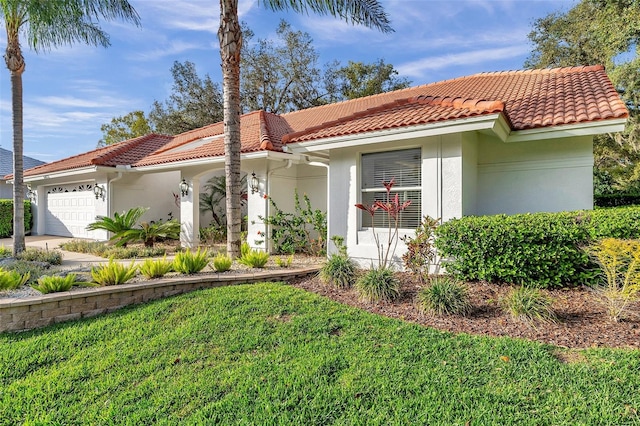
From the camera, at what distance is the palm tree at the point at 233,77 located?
310 inches

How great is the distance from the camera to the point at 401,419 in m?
2.98

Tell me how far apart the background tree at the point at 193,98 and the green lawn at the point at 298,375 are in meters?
26.5

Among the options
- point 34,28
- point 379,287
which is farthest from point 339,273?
point 34,28

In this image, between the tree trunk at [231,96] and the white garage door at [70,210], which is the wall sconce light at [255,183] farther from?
the white garage door at [70,210]

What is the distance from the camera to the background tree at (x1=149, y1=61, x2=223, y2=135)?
29203 millimetres

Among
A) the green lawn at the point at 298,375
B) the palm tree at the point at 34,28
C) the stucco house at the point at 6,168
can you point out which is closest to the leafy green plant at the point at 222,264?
the green lawn at the point at 298,375

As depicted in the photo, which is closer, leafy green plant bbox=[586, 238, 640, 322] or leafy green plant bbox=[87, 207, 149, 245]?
leafy green plant bbox=[586, 238, 640, 322]

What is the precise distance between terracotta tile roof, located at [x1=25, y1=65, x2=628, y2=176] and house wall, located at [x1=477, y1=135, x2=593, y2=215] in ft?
2.70

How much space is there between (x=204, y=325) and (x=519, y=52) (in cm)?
2850

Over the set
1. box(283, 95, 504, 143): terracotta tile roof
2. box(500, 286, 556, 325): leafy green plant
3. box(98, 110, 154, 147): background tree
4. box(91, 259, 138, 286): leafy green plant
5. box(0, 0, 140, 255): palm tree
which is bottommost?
box(500, 286, 556, 325): leafy green plant

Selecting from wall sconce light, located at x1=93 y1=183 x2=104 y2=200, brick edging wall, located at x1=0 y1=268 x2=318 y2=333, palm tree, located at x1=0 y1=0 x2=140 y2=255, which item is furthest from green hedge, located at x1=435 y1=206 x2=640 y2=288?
wall sconce light, located at x1=93 y1=183 x2=104 y2=200

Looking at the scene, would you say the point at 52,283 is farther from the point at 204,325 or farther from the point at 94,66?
the point at 94,66

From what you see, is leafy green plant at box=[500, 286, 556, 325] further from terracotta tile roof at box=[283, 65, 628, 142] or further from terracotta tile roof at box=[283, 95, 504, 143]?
terracotta tile roof at box=[283, 65, 628, 142]

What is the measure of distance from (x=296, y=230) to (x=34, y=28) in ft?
34.7
